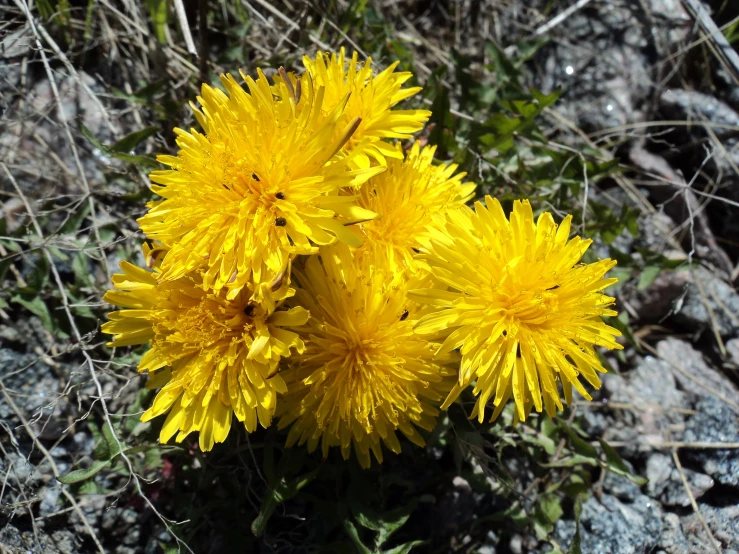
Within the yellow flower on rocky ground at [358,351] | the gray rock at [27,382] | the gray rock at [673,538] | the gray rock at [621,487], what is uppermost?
the yellow flower on rocky ground at [358,351]

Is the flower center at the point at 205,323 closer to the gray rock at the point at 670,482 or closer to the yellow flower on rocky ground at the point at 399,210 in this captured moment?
the yellow flower on rocky ground at the point at 399,210

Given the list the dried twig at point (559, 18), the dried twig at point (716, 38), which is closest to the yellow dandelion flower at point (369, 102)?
the dried twig at point (559, 18)

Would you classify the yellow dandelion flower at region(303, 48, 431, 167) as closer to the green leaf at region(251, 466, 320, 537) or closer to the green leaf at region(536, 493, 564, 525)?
the green leaf at region(251, 466, 320, 537)

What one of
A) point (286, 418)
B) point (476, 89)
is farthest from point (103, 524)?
point (476, 89)

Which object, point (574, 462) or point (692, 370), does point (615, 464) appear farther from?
point (692, 370)

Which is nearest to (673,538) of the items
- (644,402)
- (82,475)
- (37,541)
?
(644,402)

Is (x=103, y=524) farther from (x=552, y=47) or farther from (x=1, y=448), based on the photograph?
(x=552, y=47)

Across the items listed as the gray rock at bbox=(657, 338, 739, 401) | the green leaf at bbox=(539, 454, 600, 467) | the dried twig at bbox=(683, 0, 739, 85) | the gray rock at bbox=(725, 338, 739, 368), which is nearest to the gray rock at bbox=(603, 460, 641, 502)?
the green leaf at bbox=(539, 454, 600, 467)
